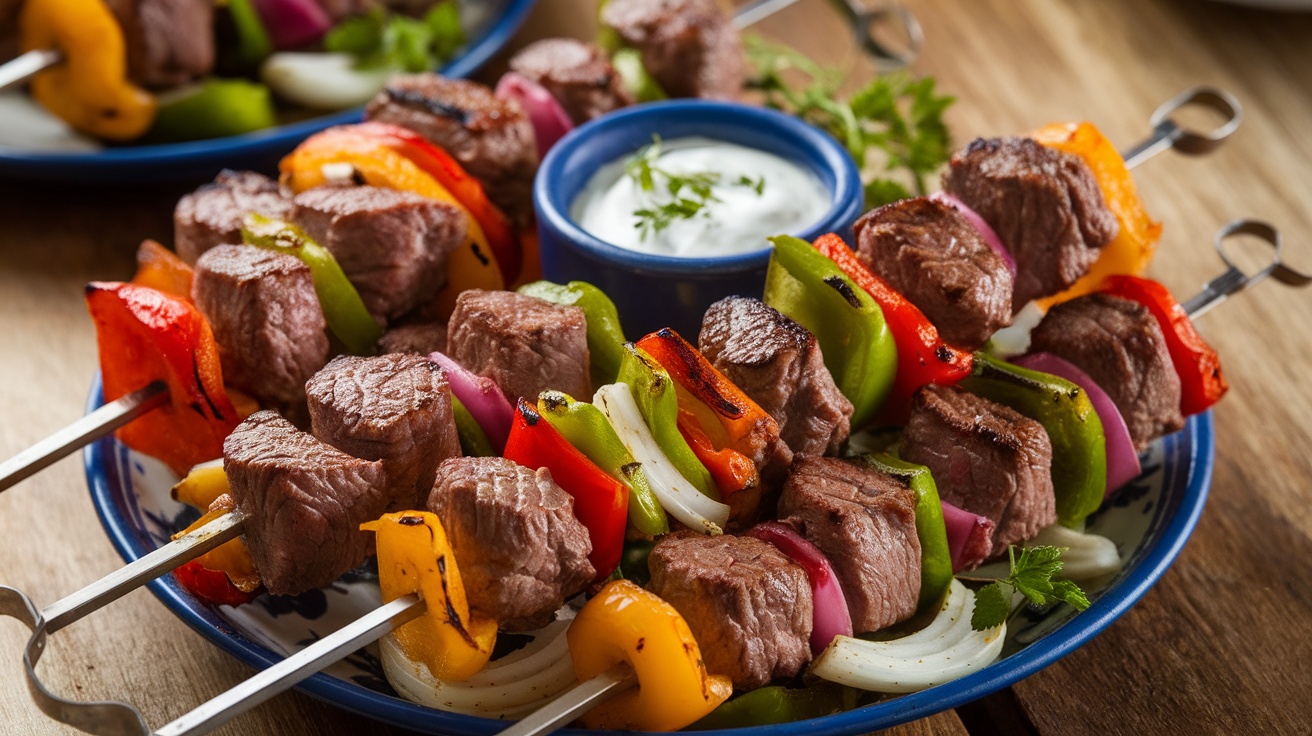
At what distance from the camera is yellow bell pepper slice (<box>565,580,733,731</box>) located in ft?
6.96

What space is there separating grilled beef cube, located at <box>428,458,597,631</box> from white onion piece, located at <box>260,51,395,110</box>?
2.46 metres

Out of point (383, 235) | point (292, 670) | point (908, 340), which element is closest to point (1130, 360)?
point (908, 340)

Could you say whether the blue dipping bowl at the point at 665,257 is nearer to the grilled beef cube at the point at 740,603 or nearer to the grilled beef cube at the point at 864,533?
the grilled beef cube at the point at 864,533

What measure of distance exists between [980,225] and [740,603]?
116 centimetres

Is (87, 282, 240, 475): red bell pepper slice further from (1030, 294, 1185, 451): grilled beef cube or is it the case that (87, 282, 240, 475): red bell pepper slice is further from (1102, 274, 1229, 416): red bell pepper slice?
(1102, 274, 1229, 416): red bell pepper slice

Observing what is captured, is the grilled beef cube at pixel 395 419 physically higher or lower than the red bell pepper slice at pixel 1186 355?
higher

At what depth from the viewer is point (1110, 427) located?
2.74 meters

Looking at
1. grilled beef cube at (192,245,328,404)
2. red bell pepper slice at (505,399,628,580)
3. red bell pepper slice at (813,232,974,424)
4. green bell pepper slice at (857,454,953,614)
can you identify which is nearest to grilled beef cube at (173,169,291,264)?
grilled beef cube at (192,245,328,404)

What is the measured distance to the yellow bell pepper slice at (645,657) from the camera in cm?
212

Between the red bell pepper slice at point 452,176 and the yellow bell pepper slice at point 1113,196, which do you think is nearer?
the yellow bell pepper slice at point 1113,196

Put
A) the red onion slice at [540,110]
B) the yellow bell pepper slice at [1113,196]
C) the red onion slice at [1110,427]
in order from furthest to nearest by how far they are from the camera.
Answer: the red onion slice at [540,110] → the yellow bell pepper slice at [1113,196] → the red onion slice at [1110,427]

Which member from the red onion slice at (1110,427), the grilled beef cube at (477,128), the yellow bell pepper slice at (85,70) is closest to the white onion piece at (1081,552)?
the red onion slice at (1110,427)

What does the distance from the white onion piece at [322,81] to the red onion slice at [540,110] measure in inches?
39.0

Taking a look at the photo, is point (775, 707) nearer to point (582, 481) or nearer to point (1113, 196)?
point (582, 481)
